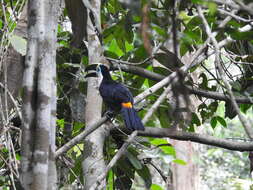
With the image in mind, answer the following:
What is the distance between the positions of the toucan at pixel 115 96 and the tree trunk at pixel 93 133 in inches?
3.6

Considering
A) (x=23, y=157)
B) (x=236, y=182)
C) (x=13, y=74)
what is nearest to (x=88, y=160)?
(x=13, y=74)

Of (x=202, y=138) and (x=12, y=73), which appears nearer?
(x=12, y=73)

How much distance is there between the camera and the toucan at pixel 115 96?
3.19 meters

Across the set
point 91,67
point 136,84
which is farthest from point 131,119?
point 136,84

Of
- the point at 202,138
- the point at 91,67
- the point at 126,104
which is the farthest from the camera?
the point at 126,104

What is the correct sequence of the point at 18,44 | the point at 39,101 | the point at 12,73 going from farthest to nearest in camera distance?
1. the point at 12,73
2. the point at 18,44
3. the point at 39,101

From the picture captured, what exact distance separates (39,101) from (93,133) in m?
0.99

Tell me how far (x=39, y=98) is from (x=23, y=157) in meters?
0.26

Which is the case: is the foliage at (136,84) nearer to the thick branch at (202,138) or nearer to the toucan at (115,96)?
the toucan at (115,96)

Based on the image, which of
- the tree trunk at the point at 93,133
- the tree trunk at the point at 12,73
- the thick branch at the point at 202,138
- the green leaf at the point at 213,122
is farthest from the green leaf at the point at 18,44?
the green leaf at the point at 213,122

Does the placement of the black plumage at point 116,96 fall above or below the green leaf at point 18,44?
below

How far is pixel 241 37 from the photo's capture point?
2.58m

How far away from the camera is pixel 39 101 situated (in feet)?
6.62

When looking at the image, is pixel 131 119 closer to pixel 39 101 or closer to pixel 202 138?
pixel 202 138
